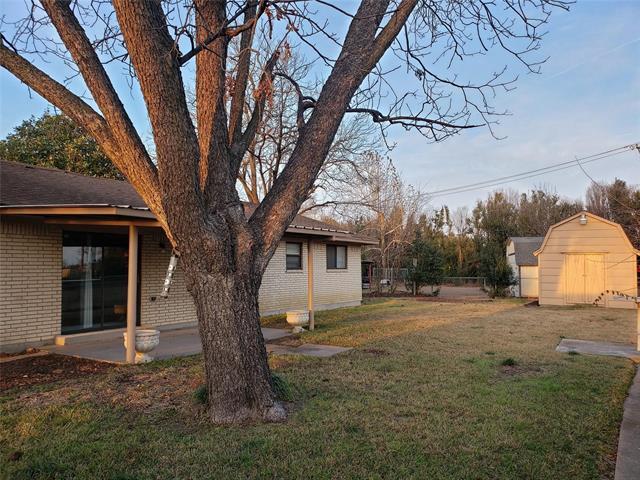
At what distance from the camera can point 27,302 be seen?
872 cm

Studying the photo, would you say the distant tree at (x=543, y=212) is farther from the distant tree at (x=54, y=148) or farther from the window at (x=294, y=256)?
the distant tree at (x=54, y=148)

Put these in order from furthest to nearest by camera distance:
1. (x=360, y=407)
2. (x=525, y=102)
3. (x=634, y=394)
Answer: (x=525, y=102)
(x=634, y=394)
(x=360, y=407)

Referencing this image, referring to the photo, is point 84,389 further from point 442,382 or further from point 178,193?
point 442,382

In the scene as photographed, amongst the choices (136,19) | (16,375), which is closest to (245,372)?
(136,19)

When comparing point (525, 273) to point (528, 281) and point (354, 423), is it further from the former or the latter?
point (354, 423)

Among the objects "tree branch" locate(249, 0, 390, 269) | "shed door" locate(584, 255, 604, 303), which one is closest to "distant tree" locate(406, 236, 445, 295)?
"shed door" locate(584, 255, 604, 303)

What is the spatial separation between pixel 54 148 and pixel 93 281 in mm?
14259

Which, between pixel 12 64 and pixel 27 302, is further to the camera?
pixel 27 302

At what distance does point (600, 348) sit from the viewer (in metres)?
9.07

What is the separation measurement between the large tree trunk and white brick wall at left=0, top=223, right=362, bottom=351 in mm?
5912

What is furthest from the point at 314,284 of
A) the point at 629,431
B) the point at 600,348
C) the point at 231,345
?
the point at 629,431

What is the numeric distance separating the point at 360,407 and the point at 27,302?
708cm

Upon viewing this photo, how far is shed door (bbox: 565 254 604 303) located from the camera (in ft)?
62.2

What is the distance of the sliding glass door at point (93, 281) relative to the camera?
9.52 metres
